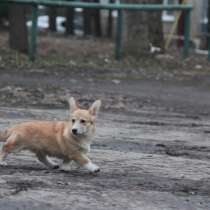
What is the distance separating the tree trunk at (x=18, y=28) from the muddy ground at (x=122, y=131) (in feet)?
4.47

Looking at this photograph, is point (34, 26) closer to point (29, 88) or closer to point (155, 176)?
point (29, 88)

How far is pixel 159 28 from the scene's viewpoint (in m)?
22.9

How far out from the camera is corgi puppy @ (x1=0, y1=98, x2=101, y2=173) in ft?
28.0

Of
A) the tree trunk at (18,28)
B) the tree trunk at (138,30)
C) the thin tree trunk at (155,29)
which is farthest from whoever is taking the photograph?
the thin tree trunk at (155,29)

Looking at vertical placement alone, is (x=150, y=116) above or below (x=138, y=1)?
below

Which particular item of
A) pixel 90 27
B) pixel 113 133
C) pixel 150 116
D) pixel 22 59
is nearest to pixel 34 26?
pixel 22 59

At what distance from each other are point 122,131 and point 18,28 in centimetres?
1075

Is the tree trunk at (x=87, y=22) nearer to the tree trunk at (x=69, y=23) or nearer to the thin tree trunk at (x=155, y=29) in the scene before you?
the tree trunk at (x=69, y=23)

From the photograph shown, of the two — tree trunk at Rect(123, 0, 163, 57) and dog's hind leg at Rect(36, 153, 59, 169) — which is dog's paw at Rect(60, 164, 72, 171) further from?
tree trunk at Rect(123, 0, 163, 57)

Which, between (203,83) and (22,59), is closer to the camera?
(203,83)

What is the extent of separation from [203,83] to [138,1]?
3879 mm

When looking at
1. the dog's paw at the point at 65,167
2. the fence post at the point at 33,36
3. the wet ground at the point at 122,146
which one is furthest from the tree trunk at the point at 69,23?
the dog's paw at the point at 65,167

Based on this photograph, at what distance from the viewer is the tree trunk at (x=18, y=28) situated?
22.3 metres

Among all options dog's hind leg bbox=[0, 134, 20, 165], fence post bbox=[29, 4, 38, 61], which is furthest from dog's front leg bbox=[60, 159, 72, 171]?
fence post bbox=[29, 4, 38, 61]
